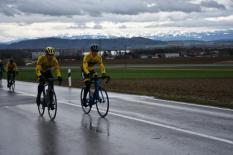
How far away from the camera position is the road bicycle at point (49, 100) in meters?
13.6

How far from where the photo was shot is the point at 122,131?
10.8 metres

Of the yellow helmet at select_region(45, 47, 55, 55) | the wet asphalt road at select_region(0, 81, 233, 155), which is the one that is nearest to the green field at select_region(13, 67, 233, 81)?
the wet asphalt road at select_region(0, 81, 233, 155)

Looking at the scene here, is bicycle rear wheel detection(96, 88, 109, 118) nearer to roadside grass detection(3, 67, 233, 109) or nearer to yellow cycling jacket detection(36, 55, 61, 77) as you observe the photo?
yellow cycling jacket detection(36, 55, 61, 77)

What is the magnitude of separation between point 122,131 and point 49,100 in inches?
141

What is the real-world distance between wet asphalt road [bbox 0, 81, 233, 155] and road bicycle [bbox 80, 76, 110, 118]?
23cm

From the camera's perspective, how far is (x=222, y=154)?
8.23m

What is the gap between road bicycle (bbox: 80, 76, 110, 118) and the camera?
1366cm

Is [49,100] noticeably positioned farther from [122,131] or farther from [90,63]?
[122,131]

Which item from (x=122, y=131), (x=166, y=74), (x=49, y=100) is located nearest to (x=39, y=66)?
(x=49, y=100)

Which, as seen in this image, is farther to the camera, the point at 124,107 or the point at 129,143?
the point at 124,107

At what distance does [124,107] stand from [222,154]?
761cm

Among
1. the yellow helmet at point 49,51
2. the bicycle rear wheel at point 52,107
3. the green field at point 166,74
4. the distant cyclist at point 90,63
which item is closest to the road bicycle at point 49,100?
the bicycle rear wheel at point 52,107

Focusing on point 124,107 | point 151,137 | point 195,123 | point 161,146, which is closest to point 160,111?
point 124,107

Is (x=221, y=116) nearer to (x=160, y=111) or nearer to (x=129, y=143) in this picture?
(x=160, y=111)
